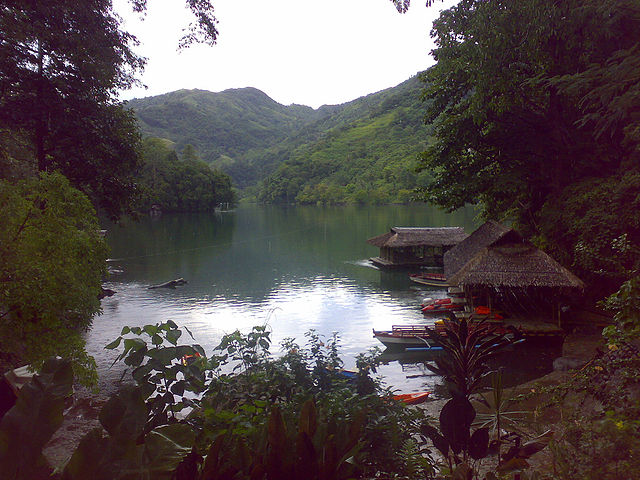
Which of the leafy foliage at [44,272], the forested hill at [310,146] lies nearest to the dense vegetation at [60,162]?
the leafy foliage at [44,272]

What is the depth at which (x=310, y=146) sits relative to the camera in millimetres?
138625

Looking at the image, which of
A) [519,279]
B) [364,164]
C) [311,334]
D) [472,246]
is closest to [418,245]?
[472,246]

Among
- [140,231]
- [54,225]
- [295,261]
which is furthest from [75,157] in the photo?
[140,231]

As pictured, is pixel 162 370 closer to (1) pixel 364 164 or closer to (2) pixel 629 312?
(2) pixel 629 312

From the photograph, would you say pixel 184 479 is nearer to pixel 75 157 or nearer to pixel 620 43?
pixel 75 157

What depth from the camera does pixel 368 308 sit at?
19.1 metres

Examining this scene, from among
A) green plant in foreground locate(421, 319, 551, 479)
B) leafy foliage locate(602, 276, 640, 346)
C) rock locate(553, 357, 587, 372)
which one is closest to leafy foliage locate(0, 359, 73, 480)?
green plant in foreground locate(421, 319, 551, 479)

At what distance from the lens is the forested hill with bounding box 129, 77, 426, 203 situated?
95.6m

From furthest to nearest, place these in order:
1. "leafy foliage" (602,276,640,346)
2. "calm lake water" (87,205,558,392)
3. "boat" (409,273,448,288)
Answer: "boat" (409,273,448,288), "calm lake water" (87,205,558,392), "leafy foliage" (602,276,640,346)

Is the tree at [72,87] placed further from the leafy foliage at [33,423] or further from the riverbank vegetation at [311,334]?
the leafy foliage at [33,423]

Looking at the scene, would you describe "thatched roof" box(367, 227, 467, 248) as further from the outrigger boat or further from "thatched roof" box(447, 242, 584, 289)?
the outrigger boat

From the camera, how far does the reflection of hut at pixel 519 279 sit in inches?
517

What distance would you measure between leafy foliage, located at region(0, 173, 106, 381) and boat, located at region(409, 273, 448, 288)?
18.2 metres

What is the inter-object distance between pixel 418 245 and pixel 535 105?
14.0m
